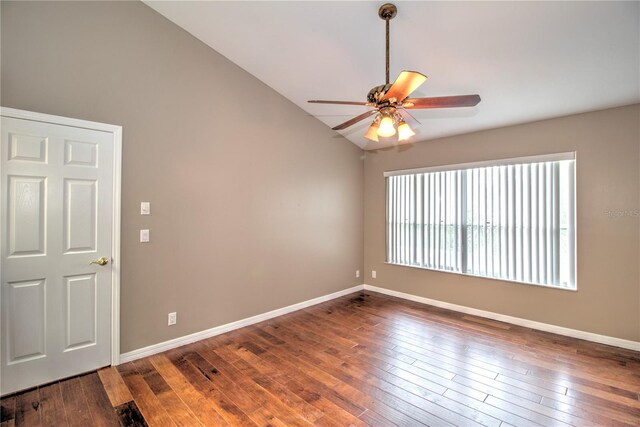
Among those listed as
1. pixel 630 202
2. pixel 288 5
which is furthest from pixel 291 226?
pixel 630 202

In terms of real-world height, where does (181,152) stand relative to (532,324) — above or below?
above

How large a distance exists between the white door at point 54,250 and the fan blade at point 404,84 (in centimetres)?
255

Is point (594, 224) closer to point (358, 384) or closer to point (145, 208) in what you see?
point (358, 384)

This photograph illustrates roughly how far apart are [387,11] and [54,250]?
3.41 m

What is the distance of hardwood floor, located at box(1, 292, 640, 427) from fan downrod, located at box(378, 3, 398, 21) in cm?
307

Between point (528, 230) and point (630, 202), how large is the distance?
0.94m

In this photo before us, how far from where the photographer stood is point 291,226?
14.0 feet

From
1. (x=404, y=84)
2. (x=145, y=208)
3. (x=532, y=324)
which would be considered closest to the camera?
(x=404, y=84)

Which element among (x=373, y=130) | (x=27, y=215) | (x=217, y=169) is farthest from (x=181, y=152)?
(x=373, y=130)

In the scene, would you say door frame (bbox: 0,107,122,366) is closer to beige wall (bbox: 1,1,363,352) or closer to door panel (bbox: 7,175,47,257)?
beige wall (bbox: 1,1,363,352)

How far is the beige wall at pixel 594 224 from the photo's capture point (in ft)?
10.0

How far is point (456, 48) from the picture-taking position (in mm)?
2680

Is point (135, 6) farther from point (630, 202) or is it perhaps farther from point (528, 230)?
point (630, 202)

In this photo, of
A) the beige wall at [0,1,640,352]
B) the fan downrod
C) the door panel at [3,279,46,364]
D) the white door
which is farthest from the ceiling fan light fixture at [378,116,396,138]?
the door panel at [3,279,46,364]
